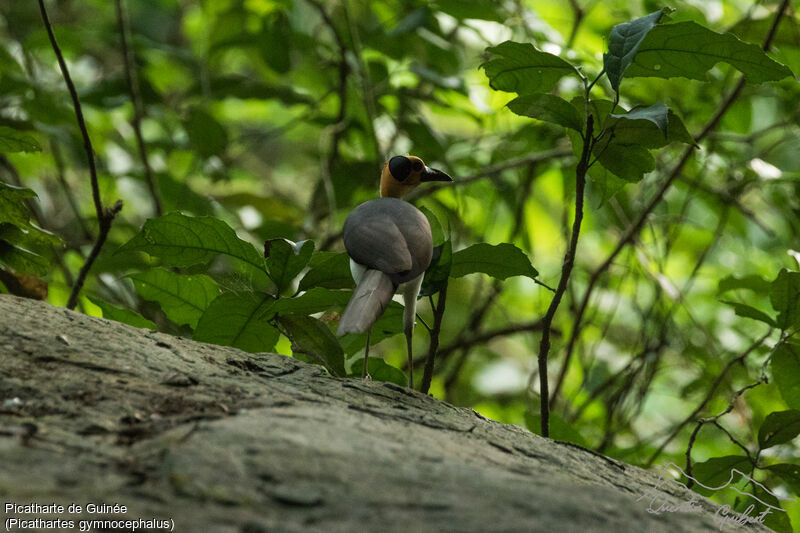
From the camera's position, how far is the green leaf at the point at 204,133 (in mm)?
3920

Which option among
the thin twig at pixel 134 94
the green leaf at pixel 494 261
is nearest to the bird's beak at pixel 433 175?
the green leaf at pixel 494 261

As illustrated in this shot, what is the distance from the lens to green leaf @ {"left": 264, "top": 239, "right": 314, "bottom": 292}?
195 centimetres

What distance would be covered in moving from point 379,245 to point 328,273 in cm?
34

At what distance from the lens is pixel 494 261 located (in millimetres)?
1979

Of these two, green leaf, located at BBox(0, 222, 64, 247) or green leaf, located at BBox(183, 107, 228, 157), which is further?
green leaf, located at BBox(183, 107, 228, 157)

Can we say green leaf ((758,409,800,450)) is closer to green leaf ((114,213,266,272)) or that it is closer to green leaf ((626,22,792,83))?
green leaf ((626,22,792,83))

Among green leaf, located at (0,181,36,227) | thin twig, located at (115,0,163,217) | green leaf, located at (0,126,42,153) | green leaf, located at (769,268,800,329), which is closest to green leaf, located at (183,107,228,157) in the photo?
thin twig, located at (115,0,163,217)

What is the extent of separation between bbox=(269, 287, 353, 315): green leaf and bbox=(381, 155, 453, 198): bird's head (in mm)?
397

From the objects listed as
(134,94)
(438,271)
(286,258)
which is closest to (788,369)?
(438,271)

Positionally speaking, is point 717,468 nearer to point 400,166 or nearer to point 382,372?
point 382,372

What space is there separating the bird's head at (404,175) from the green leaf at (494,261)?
0.28m

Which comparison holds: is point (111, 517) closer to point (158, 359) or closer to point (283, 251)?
point (158, 359)

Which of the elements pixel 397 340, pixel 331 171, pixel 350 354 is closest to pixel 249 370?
pixel 350 354

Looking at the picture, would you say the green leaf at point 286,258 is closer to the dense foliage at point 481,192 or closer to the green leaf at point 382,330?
the dense foliage at point 481,192
